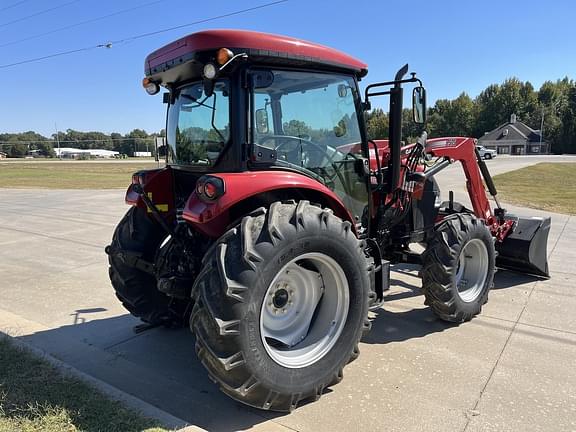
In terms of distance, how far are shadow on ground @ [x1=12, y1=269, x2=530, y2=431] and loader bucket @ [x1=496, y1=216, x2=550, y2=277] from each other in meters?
1.74

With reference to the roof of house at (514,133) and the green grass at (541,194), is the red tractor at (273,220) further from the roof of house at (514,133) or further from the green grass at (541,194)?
the roof of house at (514,133)

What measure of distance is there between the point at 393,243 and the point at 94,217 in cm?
898

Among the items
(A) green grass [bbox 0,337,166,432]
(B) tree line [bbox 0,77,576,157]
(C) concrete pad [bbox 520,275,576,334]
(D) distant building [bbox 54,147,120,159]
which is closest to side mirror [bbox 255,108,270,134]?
(A) green grass [bbox 0,337,166,432]

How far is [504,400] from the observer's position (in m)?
2.98

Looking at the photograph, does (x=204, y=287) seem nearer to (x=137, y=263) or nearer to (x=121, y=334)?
(x=137, y=263)

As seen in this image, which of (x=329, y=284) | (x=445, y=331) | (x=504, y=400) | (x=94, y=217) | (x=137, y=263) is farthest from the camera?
(x=94, y=217)

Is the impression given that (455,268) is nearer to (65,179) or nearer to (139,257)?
(139,257)

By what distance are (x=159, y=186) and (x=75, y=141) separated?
154 metres

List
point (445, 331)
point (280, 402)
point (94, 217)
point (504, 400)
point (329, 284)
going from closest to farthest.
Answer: point (280, 402)
point (504, 400)
point (329, 284)
point (445, 331)
point (94, 217)

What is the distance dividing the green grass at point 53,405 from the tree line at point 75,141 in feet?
313

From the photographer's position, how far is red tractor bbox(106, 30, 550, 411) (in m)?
2.59

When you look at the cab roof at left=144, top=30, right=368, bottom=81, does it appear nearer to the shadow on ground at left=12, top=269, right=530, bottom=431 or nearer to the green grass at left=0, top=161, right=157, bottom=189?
the shadow on ground at left=12, top=269, right=530, bottom=431

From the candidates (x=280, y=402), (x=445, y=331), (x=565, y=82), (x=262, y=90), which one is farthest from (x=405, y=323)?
(x=565, y=82)

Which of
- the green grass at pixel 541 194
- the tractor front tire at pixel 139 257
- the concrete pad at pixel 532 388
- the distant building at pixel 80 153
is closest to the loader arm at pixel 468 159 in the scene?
the concrete pad at pixel 532 388
